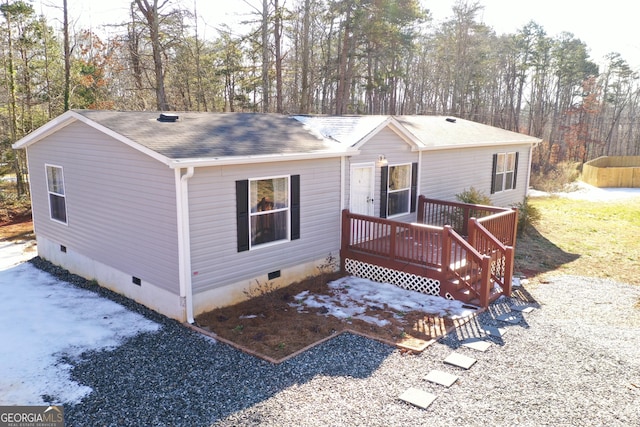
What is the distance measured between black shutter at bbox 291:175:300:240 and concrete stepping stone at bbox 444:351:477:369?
12.3ft

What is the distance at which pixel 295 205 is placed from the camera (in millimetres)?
8578

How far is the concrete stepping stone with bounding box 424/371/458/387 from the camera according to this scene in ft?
17.7

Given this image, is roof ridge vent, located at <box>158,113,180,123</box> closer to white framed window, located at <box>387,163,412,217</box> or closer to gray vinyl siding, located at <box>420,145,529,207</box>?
white framed window, located at <box>387,163,412,217</box>

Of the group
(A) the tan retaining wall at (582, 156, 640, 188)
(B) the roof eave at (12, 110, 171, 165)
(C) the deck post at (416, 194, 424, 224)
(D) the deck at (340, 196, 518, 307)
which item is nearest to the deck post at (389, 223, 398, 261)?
(D) the deck at (340, 196, 518, 307)

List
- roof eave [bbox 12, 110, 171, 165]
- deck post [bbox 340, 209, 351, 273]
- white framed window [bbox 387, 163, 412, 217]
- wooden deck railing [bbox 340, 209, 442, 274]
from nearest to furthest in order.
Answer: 1. roof eave [bbox 12, 110, 171, 165]
2. wooden deck railing [bbox 340, 209, 442, 274]
3. deck post [bbox 340, 209, 351, 273]
4. white framed window [bbox 387, 163, 412, 217]

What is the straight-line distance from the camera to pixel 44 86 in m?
19.5

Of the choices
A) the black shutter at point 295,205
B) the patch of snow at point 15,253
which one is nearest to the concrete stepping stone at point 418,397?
the black shutter at point 295,205

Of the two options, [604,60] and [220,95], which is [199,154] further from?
[604,60]

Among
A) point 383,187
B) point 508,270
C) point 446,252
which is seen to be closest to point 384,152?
point 383,187

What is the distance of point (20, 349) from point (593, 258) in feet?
39.8

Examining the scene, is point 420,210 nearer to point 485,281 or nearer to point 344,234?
point 344,234

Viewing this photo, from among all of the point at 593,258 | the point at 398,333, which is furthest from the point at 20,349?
the point at 593,258

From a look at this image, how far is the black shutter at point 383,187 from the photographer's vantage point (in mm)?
10414

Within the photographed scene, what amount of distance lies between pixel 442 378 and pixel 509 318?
2.48 metres
